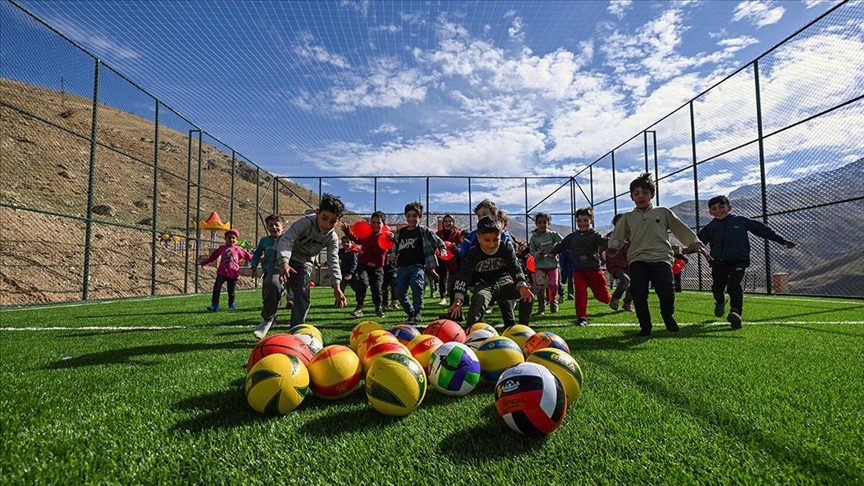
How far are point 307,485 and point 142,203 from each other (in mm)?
25740

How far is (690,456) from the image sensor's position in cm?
178

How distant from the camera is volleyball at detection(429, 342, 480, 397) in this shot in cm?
273

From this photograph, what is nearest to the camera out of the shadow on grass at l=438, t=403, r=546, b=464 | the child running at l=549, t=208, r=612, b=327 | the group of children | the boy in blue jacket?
the shadow on grass at l=438, t=403, r=546, b=464

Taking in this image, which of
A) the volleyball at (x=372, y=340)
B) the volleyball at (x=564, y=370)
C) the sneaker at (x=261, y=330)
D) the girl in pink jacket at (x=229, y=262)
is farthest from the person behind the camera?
the girl in pink jacket at (x=229, y=262)

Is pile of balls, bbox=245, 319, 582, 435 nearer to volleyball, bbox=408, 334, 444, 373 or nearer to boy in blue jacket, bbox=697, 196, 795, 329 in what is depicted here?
volleyball, bbox=408, 334, 444, 373

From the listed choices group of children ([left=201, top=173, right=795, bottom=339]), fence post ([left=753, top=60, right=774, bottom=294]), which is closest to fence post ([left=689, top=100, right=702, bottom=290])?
fence post ([left=753, top=60, right=774, bottom=294])

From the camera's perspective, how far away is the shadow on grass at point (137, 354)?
378 centimetres

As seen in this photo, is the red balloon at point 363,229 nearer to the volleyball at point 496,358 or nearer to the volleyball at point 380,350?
the volleyball at point 380,350

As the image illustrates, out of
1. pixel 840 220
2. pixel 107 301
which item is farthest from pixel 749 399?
pixel 107 301

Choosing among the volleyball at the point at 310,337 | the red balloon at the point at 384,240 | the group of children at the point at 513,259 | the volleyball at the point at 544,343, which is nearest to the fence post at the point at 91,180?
the group of children at the point at 513,259

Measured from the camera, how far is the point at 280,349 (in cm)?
291

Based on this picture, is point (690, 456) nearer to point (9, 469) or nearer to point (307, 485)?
point (307, 485)

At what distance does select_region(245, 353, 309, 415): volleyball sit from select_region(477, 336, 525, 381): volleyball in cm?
123

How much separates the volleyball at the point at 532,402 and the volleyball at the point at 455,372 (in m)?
0.57
